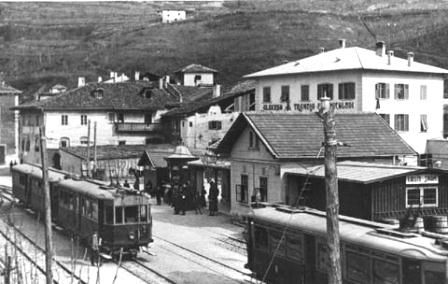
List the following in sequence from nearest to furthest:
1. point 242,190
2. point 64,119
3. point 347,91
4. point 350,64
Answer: point 242,190
point 347,91
point 350,64
point 64,119

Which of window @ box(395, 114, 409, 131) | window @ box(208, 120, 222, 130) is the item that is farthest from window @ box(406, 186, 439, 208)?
window @ box(208, 120, 222, 130)

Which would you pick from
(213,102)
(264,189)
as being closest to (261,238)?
(264,189)

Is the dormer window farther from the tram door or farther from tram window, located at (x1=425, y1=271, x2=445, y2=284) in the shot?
tram window, located at (x1=425, y1=271, x2=445, y2=284)

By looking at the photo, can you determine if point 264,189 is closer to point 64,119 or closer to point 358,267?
point 358,267

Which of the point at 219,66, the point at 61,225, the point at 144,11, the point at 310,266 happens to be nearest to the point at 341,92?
the point at 61,225

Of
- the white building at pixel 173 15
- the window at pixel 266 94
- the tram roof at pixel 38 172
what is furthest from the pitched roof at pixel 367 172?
the white building at pixel 173 15

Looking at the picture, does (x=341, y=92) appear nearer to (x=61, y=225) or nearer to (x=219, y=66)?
(x=61, y=225)
